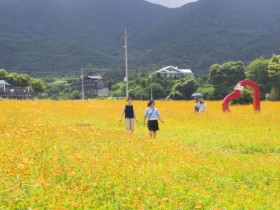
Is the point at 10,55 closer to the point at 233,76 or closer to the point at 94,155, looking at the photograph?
the point at 233,76

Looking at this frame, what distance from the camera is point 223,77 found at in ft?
243

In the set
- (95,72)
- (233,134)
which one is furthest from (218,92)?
(95,72)

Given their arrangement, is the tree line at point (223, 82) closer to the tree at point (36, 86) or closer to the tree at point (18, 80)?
the tree at point (36, 86)

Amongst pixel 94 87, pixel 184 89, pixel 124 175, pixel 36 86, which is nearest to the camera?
pixel 124 175

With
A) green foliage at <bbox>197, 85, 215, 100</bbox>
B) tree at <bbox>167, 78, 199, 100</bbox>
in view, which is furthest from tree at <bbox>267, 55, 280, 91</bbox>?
tree at <bbox>167, 78, 199, 100</bbox>

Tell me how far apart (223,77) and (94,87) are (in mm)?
51798

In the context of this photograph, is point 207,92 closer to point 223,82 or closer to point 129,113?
point 223,82

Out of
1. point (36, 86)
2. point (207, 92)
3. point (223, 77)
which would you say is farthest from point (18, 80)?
point (223, 77)

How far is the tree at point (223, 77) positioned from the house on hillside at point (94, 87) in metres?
45.8

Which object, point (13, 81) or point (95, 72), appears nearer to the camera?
point (13, 81)

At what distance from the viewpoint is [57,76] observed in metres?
137

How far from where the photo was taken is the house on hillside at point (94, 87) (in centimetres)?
11656

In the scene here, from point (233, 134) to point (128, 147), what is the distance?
8.69 meters

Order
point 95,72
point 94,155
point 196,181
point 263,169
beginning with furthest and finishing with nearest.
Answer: point 95,72, point 263,169, point 94,155, point 196,181
